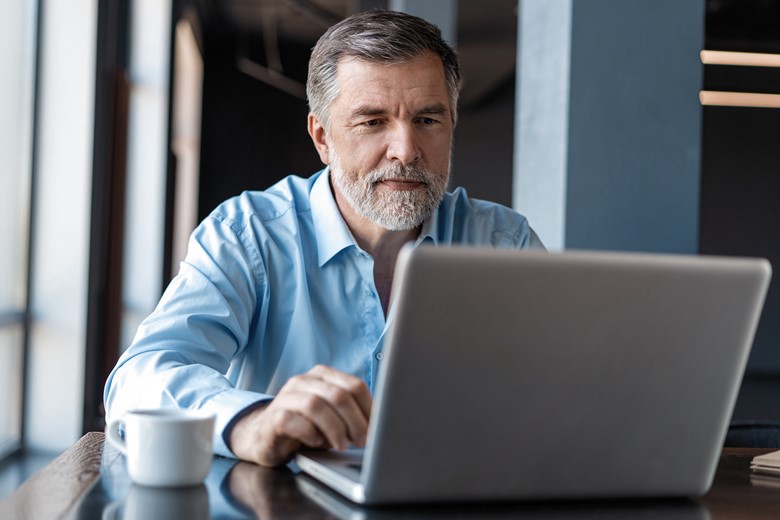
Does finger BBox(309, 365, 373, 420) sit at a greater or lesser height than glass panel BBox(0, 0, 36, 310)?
lesser

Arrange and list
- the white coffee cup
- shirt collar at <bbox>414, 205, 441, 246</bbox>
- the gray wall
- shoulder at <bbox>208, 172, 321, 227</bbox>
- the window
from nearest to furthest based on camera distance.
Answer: the white coffee cup → shoulder at <bbox>208, 172, 321, 227</bbox> → shirt collar at <bbox>414, 205, 441, 246</bbox> → the gray wall → the window

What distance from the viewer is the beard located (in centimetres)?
181

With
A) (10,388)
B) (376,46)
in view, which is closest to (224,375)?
(376,46)

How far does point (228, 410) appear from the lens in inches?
45.8

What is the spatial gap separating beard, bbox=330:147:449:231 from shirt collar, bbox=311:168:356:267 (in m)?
0.05

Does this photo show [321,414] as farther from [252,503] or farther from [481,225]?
[481,225]

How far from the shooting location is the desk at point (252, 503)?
891 millimetres

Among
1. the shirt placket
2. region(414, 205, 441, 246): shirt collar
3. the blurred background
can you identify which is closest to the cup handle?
the shirt placket

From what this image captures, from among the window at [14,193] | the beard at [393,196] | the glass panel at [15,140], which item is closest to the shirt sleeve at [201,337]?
the beard at [393,196]

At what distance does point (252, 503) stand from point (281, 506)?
0.11 feet

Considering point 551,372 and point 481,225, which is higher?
point 481,225

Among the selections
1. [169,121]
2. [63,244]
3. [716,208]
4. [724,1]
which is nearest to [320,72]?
[63,244]

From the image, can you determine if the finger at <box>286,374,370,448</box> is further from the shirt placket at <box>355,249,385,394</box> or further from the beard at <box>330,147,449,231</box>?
the beard at <box>330,147,449,231</box>

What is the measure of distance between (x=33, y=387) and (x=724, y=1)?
629cm
